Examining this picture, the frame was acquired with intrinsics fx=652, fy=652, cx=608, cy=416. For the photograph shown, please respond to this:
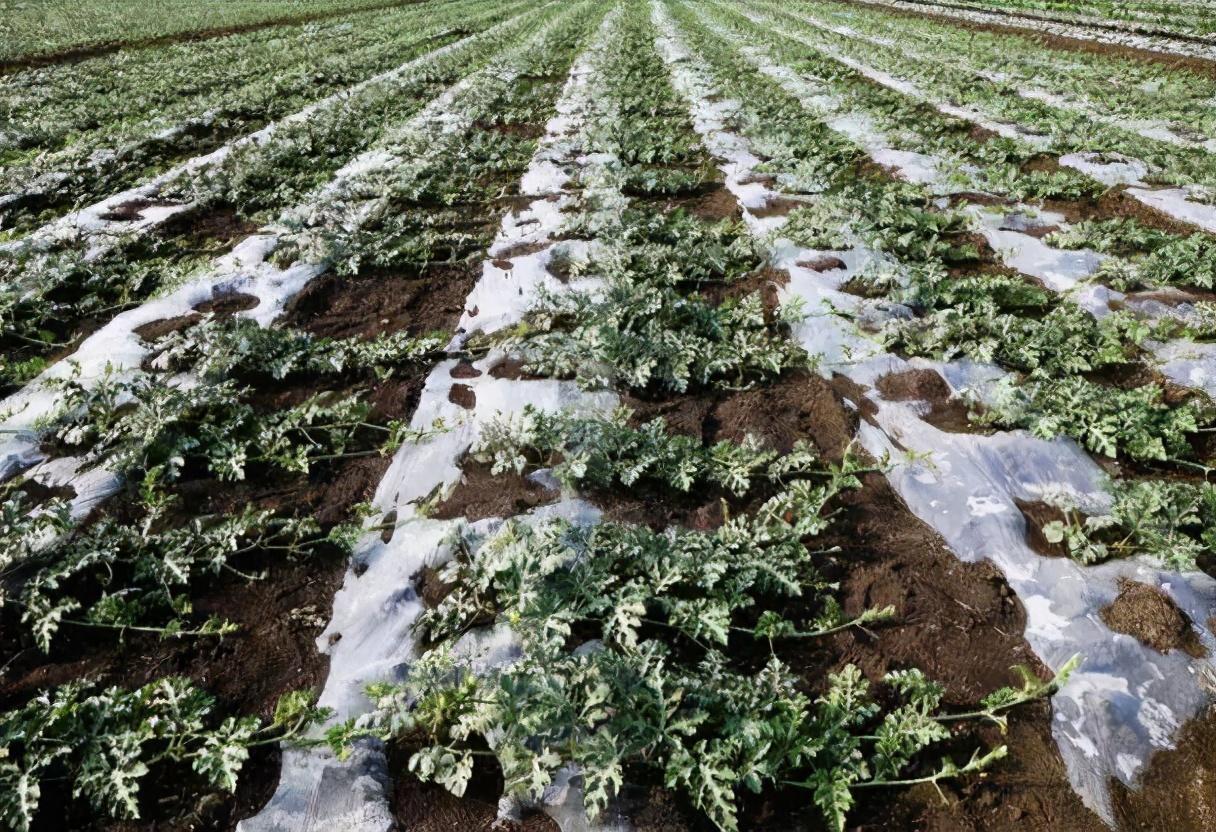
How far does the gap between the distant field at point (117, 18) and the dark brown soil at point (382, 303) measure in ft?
54.5

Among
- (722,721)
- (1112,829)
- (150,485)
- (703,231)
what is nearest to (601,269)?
(703,231)

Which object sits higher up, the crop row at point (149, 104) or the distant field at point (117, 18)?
the distant field at point (117, 18)

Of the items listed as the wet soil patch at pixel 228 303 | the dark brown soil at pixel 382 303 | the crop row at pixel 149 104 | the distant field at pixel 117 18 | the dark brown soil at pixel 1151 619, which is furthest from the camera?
the distant field at pixel 117 18

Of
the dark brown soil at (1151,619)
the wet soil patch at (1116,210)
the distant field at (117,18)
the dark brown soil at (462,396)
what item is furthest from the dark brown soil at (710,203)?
the distant field at (117,18)

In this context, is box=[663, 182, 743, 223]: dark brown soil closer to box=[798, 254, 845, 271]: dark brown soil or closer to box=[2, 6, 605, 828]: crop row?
box=[798, 254, 845, 271]: dark brown soil

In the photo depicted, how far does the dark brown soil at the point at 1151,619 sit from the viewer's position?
10.4 feet

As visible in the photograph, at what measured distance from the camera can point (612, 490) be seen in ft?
13.6

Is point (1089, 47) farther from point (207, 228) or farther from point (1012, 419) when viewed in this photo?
point (207, 228)

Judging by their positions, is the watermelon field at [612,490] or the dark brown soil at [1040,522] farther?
the dark brown soil at [1040,522]

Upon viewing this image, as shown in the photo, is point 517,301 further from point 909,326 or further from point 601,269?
point 909,326

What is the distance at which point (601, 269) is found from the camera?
6.35 m

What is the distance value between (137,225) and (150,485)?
490cm

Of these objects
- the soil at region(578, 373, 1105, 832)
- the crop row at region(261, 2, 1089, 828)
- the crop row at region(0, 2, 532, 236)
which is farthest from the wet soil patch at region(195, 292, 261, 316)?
the soil at region(578, 373, 1105, 832)

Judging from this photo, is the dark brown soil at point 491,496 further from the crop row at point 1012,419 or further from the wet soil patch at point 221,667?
the crop row at point 1012,419
